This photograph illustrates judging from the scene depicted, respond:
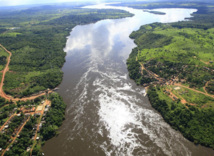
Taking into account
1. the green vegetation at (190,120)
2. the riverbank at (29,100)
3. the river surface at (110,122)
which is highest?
the riverbank at (29,100)

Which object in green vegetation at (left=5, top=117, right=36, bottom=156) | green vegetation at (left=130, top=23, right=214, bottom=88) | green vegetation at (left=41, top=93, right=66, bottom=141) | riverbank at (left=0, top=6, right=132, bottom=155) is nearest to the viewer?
green vegetation at (left=5, top=117, right=36, bottom=156)

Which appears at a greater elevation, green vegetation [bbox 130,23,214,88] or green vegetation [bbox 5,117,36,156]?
green vegetation [bbox 130,23,214,88]

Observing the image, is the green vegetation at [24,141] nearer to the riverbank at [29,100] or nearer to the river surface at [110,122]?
the riverbank at [29,100]

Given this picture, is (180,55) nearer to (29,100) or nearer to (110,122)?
(110,122)

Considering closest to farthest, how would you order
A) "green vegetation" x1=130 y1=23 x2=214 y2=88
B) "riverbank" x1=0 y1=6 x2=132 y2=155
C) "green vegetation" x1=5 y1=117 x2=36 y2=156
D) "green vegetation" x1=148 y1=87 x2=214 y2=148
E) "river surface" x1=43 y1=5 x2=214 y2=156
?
"green vegetation" x1=5 y1=117 x2=36 y2=156
"river surface" x1=43 y1=5 x2=214 y2=156
"green vegetation" x1=148 y1=87 x2=214 y2=148
"riverbank" x1=0 y1=6 x2=132 y2=155
"green vegetation" x1=130 y1=23 x2=214 y2=88

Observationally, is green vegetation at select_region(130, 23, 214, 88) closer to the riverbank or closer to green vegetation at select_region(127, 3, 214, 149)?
green vegetation at select_region(127, 3, 214, 149)

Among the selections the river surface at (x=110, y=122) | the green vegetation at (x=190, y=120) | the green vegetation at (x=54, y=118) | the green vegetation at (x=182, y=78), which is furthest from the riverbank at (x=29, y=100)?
the green vegetation at (x=182, y=78)

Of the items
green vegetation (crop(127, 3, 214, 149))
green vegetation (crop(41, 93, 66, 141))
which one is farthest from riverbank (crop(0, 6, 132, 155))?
A: green vegetation (crop(127, 3, 214, 149))

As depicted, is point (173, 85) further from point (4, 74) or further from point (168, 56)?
point (4, 74)

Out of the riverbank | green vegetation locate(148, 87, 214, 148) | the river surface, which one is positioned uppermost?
the riverbank
